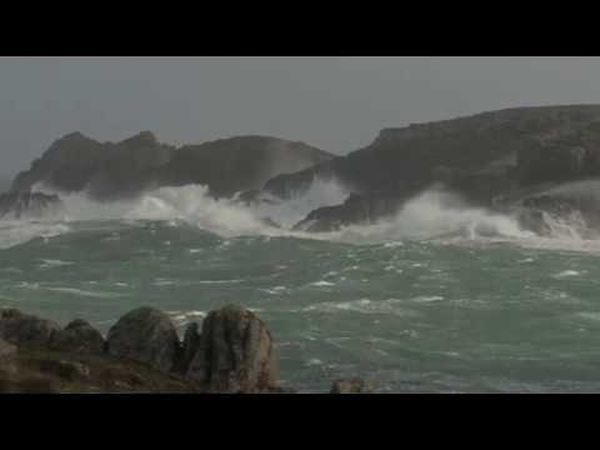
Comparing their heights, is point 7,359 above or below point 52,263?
below

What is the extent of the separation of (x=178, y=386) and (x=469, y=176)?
2082 inches

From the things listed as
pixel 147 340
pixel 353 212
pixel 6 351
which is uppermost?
pixel 353 212

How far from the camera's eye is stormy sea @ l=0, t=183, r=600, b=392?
63.6 ft

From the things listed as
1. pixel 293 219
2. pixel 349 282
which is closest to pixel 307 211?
pixel 293 219

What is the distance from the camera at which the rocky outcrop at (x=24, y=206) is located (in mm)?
54906

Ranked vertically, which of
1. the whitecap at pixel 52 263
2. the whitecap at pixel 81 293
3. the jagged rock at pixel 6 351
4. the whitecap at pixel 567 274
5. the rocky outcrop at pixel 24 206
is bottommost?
the jagged rock at pixel 6 351

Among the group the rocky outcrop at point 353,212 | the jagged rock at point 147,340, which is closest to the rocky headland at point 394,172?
the rocky outcrop at point 353,212

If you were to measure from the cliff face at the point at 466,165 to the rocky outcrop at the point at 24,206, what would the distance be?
15.8m

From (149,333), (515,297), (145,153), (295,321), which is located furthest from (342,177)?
(149,333)

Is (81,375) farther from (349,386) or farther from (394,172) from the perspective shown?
(394,172)

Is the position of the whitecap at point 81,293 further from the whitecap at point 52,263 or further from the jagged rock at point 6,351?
the jagged rock at point 6,351

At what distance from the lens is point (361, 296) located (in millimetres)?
30391

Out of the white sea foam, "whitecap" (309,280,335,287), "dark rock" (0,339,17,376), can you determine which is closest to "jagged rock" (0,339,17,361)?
"dark rock" (0,339,17,376)

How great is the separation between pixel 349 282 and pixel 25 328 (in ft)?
64.2
